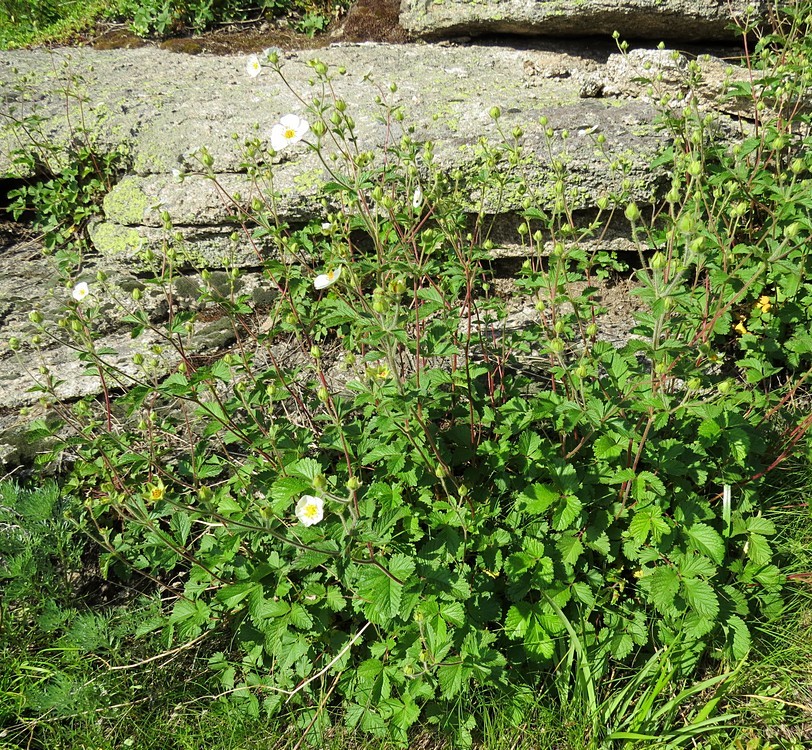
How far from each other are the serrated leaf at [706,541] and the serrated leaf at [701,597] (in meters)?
0.09

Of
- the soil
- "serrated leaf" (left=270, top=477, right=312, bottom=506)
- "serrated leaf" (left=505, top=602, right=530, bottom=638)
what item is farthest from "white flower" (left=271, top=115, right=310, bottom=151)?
the soil

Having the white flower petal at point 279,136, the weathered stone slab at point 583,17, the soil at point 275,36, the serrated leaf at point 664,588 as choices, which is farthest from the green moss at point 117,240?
the serrated leaf at point 664,588

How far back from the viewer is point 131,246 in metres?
3.42

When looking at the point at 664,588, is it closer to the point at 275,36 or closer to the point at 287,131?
the point at 287,131

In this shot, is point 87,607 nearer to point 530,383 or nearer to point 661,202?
point 530,383

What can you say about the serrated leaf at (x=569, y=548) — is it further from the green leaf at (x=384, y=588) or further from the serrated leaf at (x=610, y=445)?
the green leaf at (x=384, y=588)

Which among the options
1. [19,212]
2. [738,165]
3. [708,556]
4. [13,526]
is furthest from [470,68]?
[13,526]

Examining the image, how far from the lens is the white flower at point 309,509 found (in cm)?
167

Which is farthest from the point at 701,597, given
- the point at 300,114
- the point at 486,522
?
the point at 300,114

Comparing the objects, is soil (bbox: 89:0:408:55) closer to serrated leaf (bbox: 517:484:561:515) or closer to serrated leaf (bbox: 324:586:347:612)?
serrated leaf (bbox: 517:484:561:515)

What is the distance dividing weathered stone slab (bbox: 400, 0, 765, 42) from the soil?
38cm

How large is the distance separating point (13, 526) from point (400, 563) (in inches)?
65.3

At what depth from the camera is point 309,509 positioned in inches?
67.1

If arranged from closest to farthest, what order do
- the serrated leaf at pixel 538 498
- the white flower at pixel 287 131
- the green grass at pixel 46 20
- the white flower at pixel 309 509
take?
the white flower at pixel 309 509 → the serrated leaf at pixel 538 498 → the white flower at pixel 287 131 → the green grass at pixel 46 20
